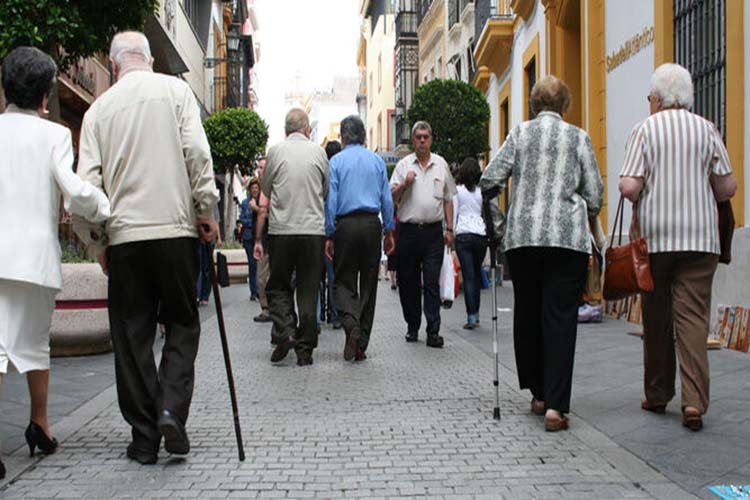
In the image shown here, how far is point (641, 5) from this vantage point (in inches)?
444

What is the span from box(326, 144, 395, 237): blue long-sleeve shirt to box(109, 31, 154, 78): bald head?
3.46 m

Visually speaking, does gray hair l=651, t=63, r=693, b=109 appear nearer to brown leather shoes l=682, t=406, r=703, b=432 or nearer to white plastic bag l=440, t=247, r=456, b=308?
brown leather shoes l=682, t=406, r=703, b=432

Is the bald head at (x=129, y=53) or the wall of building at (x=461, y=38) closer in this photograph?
the bald head at (x=129, y=53)

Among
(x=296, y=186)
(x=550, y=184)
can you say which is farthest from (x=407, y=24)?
(x=550, y=184)

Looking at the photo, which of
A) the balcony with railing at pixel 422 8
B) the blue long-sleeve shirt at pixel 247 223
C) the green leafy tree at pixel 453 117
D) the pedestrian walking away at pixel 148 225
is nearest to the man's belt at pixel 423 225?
the pedestrian walking away at pixel 148 225

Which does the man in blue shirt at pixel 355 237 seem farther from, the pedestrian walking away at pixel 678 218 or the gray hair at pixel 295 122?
the pedestrian walking away at pixel 678 218

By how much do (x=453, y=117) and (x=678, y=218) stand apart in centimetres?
1526

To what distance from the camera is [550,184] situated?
5.39m

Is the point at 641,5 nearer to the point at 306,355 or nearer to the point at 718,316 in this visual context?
the point at 718,316

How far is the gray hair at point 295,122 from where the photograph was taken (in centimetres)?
821

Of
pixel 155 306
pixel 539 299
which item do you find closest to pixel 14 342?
pixel 155 306

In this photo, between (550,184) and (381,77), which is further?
(381,77)

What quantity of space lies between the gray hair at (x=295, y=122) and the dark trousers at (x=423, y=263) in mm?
1518

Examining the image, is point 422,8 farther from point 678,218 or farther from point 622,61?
point 678,218
